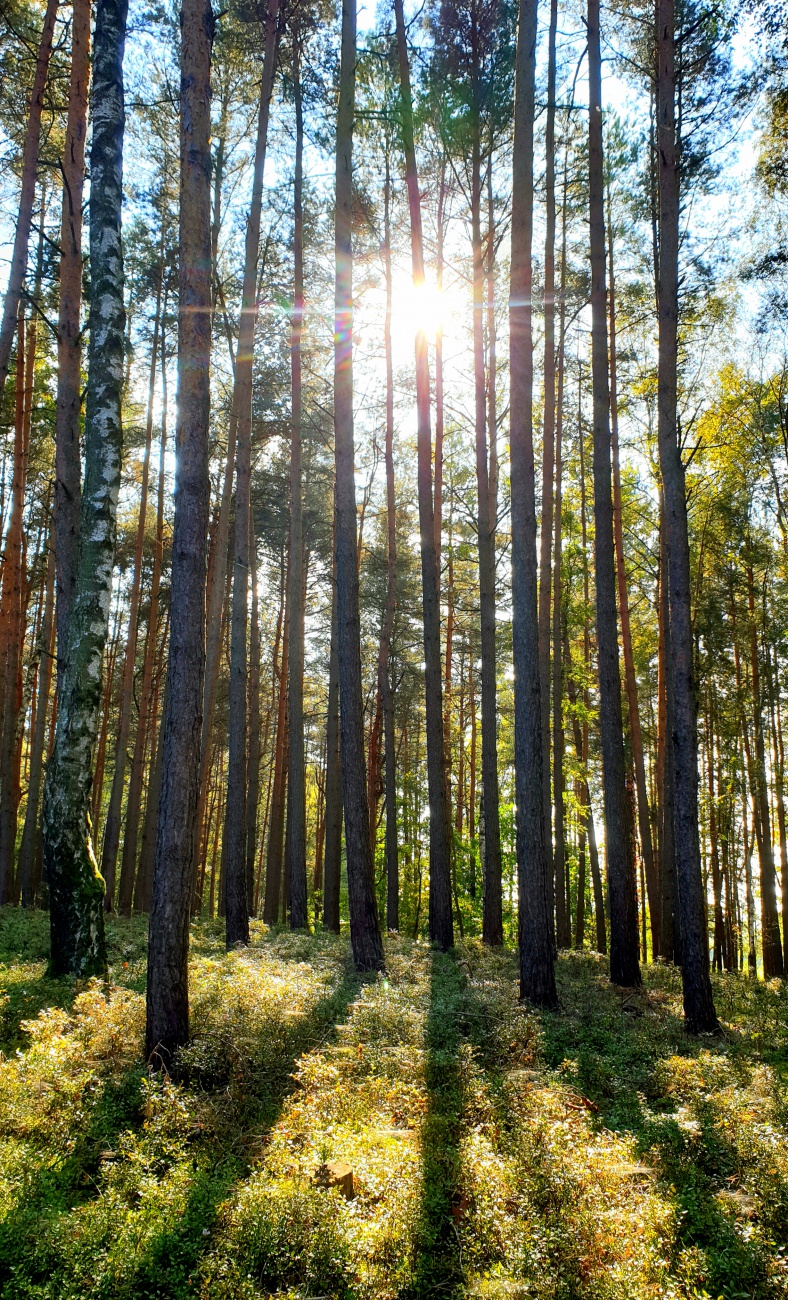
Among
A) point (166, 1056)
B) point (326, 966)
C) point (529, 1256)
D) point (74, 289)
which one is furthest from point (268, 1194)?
point (74, 289)

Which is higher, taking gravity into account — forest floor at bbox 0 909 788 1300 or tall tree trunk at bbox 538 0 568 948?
tall tree trunk at bbox 538 0 568 948

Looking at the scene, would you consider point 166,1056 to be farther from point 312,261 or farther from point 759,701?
point 759,701

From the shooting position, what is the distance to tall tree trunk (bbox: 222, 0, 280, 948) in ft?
35.3

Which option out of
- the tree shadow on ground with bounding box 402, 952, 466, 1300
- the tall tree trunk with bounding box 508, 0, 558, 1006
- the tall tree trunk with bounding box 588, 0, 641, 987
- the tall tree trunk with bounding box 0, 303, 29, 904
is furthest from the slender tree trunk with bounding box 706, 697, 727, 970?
the tall tree trunk with bounding box 0, 303, 29, 904

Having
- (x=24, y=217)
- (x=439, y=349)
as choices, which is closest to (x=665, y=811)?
(x=439, y=349)

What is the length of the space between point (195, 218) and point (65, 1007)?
6.74 metres

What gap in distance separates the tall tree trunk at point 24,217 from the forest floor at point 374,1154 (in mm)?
7993

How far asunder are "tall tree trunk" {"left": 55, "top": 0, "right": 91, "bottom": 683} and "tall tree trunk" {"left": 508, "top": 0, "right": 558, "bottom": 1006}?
546 centimetres

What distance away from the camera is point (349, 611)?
9.05 m

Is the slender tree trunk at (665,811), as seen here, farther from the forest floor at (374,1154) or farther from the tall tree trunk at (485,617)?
the forest floor at (374,1154)

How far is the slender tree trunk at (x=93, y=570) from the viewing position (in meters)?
7.22

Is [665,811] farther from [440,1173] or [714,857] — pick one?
[440,1173]

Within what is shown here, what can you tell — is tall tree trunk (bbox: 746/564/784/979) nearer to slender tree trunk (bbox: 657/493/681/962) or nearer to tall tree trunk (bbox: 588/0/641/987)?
slender tree trunk (bbox: 657/493/681/962)

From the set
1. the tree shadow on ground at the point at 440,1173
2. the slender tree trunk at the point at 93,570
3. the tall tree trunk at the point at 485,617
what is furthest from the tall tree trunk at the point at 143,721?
the tree shadow on ground at the point at 440,1173
